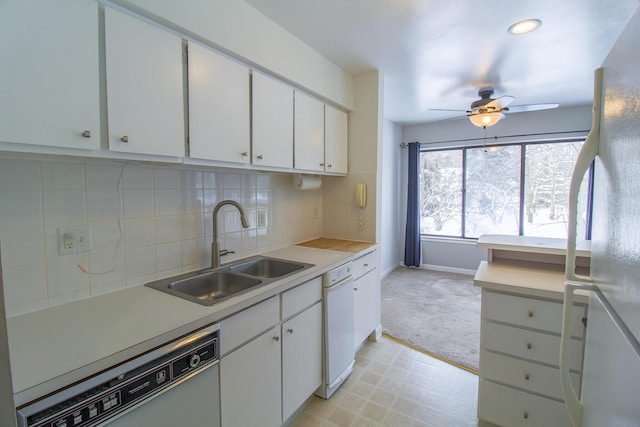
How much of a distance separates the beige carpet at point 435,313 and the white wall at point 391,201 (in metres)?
0.39

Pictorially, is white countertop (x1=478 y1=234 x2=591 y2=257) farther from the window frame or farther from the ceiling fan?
the window frame

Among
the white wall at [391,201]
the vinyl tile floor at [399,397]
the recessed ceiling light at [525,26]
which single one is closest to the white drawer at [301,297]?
the vinyl tile floor at [399,397]

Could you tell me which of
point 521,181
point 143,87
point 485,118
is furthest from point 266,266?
point 521,181

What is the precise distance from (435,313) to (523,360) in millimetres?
1836

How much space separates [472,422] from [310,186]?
199 centimetres

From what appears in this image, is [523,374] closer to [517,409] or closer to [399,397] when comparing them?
[517,409]

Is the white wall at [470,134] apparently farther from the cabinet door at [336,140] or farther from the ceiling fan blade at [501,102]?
the cabinet door at [336,140]

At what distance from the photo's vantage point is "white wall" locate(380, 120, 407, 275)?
4777mm

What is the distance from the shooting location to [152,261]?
5.20 ft

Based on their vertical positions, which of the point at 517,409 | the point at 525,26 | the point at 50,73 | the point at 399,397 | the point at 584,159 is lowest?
the point at 399,397

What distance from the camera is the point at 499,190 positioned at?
15.5ft

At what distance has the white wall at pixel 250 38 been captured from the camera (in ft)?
4.42

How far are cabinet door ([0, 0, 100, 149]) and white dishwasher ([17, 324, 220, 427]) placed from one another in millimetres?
778

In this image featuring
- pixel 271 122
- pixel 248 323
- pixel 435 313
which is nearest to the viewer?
pixel 248 323
